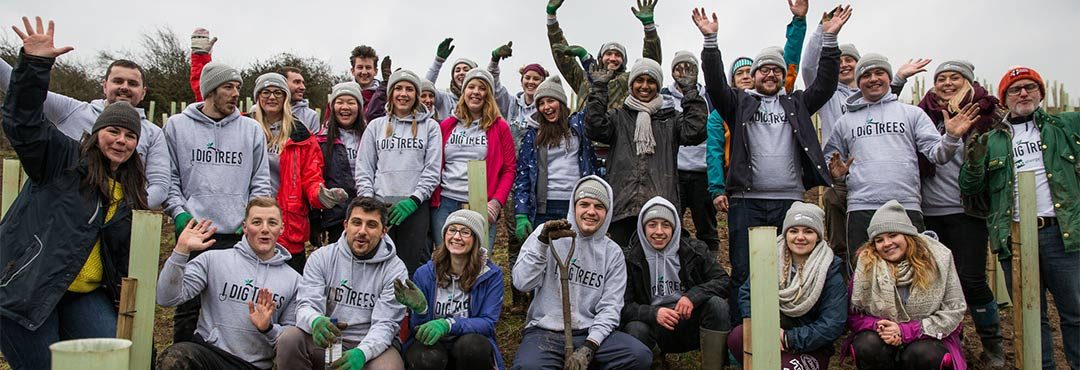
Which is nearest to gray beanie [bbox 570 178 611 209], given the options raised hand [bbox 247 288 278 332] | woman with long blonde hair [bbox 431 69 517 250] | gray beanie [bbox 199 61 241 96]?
woman with long blonde hair [bbox 431 69 517 250]

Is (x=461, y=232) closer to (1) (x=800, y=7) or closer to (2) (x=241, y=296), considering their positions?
(2) (x=241, y=296)

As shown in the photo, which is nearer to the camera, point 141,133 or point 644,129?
point 141,133

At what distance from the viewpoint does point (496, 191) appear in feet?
18.2

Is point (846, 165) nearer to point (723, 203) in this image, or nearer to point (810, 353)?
point (723, 203)

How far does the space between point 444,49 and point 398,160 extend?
2034 mm

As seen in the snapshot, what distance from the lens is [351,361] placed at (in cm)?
389

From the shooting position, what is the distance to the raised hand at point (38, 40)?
3.45 metres

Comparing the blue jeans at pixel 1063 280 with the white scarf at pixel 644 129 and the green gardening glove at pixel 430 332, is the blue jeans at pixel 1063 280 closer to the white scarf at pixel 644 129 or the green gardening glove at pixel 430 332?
the white scarf at pixel 644 129

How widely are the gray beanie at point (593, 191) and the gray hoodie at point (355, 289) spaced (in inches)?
44.5

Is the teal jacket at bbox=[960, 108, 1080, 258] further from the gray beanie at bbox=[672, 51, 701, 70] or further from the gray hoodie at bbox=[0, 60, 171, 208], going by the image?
the gray hoodie at bbox=[0, 60, 171, 208]

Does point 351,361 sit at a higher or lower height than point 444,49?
lower

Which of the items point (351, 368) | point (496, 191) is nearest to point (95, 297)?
point (351, 368)

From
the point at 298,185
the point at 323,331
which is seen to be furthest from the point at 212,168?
the point at 323,331

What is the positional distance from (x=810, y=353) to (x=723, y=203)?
115 centimetres
